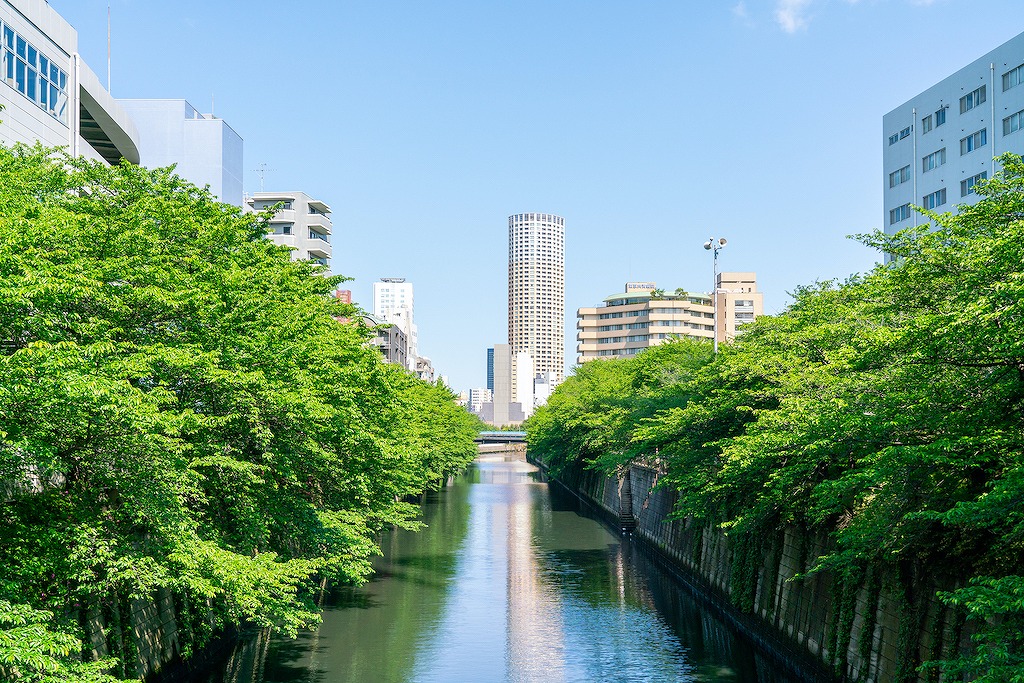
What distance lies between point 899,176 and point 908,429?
216 feet

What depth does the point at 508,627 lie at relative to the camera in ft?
156

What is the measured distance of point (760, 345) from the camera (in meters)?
45.9

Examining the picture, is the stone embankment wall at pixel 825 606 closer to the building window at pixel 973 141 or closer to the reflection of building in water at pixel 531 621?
the reflection of building in water at pixel 531 621

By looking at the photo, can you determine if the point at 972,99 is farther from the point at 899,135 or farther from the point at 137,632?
the point at 137,632

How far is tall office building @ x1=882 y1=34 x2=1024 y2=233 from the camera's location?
69.6m

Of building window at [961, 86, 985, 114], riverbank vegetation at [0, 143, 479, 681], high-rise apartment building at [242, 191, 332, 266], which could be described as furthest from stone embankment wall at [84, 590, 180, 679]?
high-rise apartment building at [242, 191, 332, 266]

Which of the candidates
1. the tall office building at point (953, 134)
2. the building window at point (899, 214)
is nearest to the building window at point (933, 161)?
the tall office building at point (953, 134)

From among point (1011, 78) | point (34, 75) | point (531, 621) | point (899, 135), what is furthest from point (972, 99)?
point (34, 75)

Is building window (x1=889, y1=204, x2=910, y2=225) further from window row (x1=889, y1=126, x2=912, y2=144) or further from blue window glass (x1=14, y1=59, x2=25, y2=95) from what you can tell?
blue window glass (x1=14, y1=59, x2=25, y2=95)

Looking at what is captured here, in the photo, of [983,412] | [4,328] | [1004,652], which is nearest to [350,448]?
[4,328]

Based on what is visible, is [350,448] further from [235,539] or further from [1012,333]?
[1012,333]

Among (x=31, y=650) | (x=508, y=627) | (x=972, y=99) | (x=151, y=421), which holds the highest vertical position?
(x=972, y=99)

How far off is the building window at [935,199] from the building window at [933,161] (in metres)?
2.16

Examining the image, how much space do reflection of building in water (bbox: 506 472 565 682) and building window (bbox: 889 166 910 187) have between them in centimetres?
4390
